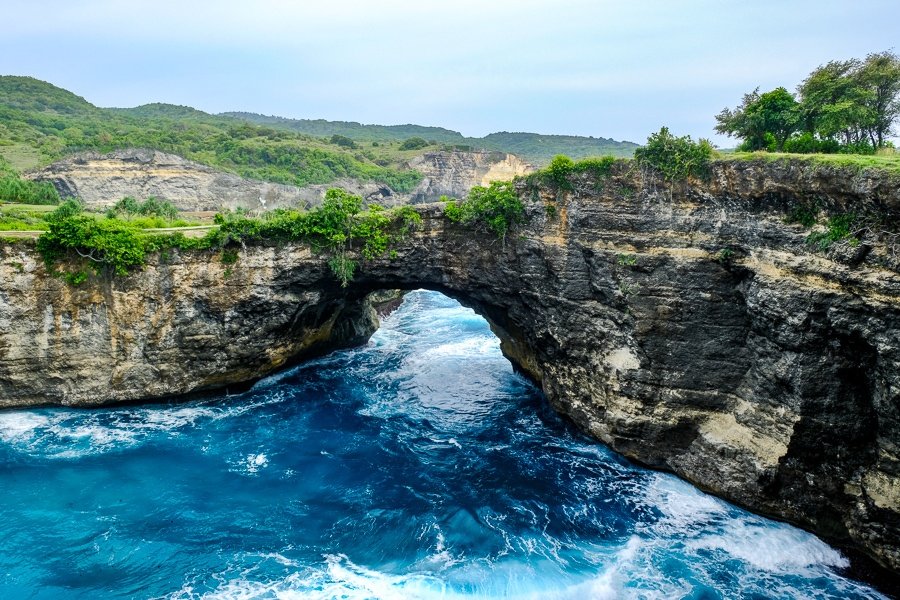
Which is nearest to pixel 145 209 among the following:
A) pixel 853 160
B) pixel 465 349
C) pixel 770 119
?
pixel 465 349

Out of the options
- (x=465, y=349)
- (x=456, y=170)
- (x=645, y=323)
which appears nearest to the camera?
(x=645, y=323)

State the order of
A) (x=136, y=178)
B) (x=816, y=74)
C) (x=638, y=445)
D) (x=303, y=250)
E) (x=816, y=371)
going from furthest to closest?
(x=136, y=178) → (x=303, y=250) → (x=816, y=74) → (x=638, y=445) → (x=816, y=371)

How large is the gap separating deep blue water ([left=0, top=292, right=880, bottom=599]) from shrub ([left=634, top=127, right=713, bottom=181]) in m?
11.9

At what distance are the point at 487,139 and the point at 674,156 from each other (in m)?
157

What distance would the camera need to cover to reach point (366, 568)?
15.9m

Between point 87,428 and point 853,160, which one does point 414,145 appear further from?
point 853,160

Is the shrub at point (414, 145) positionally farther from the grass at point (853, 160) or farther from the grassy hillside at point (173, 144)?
the grass at point (853, 160)

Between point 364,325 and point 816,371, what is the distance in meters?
28.0

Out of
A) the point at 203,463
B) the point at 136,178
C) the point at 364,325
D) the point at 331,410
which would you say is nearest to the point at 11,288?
the point at 203,463

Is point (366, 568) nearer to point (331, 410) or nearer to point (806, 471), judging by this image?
point (331, 410)

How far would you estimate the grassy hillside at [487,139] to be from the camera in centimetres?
13712

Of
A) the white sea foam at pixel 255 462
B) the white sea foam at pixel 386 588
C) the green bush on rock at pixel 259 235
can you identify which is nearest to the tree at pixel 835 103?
the green bush on rock at pixel 259 235

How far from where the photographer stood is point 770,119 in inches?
888

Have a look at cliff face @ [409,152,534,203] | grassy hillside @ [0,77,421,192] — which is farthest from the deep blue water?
cliff face @ [409,152,534,203]
